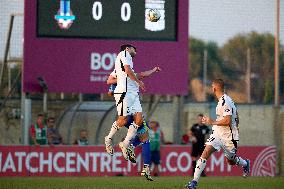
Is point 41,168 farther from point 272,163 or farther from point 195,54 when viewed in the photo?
point 195,54

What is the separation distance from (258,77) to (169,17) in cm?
3356

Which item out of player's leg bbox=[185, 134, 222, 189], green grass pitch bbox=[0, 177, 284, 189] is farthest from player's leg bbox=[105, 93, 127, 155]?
player's leg bbox=[185, 134, 222, 189]

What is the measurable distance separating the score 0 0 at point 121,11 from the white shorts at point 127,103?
923 centimetres

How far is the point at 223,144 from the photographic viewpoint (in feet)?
66.9

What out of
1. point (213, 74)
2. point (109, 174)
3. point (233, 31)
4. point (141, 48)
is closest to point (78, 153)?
point (109, 174)

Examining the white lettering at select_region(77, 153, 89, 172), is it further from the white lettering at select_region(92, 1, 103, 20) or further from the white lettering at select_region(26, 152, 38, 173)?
the white lettering at select_region(92, 1, 103, 20)

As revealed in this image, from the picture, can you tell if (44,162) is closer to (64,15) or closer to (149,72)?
(64,15)

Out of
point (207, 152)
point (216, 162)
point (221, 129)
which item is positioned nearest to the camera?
point (207, 152)

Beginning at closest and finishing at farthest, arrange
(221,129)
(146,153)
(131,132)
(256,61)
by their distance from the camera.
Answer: (221,129) → (131,132) → (146,153) → (256,61)

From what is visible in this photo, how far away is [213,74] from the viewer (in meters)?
83.9

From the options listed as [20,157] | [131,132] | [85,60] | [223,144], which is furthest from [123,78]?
[85,60]

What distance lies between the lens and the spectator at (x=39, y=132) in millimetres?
30281

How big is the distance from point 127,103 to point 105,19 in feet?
30.9

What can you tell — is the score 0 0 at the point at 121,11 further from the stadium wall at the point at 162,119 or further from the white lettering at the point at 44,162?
the white lettering at the point at 44,162
